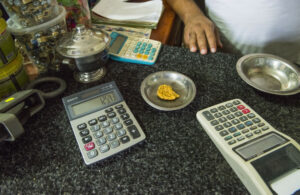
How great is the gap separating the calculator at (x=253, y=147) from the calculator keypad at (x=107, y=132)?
0.45 feet

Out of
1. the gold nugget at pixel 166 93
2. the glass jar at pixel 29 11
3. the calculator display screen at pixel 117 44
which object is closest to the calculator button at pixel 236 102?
the gold nugget at pixel 166 93

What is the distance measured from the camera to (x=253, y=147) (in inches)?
13.7

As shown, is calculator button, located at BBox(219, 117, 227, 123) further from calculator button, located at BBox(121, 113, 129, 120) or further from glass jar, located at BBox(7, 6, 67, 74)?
glass jar, located at BBox(7, 6, 67, 74)

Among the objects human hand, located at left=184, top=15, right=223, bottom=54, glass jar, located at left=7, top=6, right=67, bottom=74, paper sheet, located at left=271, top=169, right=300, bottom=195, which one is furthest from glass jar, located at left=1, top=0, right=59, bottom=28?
paper sheet, located at left=271, top=169, right=300, bottom=195

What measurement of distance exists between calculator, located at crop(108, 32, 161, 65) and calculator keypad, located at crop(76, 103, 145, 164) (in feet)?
0.60

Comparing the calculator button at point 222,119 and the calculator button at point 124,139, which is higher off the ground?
the calculator button at point 222,119

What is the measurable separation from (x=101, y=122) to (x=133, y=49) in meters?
0.26

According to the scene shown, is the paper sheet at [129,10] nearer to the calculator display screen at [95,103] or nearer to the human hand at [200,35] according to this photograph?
the human hand at [200,35]

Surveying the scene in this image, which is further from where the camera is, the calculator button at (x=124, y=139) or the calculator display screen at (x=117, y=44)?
the calculator display screen at (x=117, y=44)

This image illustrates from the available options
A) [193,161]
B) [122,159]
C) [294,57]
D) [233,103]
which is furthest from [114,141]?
[294,57]

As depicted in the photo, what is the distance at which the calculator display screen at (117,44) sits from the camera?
58 centimetres

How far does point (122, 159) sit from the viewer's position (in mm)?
369

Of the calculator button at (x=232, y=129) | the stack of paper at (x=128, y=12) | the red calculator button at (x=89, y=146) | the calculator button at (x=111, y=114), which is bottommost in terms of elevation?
the red calculator button at (x=89, y=146)

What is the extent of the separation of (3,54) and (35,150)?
0.19 meters
